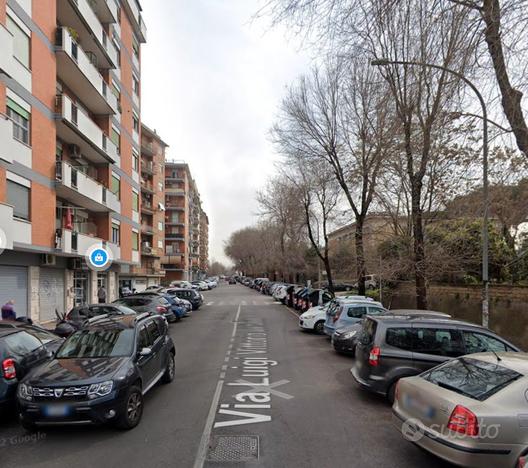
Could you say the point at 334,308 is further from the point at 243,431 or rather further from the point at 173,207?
the point at 173,207

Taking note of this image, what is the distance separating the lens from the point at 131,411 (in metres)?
5.89

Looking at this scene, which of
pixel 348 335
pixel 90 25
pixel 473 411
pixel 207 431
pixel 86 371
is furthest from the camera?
pixel 90 25

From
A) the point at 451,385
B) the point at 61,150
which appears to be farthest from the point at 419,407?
the point at 61,150

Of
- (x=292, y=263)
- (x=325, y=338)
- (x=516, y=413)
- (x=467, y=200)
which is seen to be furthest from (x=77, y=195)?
(x=292, y=263)

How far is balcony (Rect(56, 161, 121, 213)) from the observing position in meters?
18.4

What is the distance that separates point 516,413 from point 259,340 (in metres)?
10.9

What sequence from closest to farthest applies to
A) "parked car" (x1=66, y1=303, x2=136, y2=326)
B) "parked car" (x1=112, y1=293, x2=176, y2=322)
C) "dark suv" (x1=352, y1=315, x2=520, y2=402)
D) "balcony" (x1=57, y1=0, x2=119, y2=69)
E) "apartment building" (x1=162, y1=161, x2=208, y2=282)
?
1. "dark suv" (x1=352, y1=315, x2=520, y2=402)
2. "parked car" (x1=66, y1=303, x2=136, y2=326)
3. "parked car" (x1=112, y1=293, x2=176, y2=322)
4. "balcony" (x1=57, y1=0, x2=119, y2=69)
5. "apartment building" (x1=162, y1=161, x2=208, y2=282)

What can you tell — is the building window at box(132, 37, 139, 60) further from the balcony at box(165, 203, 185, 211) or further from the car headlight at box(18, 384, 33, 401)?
the balcony at box(165, 203, 185, 211)

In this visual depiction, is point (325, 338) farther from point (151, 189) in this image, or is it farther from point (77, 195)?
point (151, 189)

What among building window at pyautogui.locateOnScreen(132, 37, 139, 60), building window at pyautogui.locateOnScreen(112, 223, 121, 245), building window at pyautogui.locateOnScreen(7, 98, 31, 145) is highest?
building window at pyautogui.locateOnScreen(132, 37, 139, 60)

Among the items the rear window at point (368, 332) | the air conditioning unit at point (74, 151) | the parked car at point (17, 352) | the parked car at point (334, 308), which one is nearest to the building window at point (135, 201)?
the air conditioning unit at point (74, 151)

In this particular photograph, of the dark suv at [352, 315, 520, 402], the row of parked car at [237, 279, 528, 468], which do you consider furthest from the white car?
the dark suv at [352, 315, 520, 402]

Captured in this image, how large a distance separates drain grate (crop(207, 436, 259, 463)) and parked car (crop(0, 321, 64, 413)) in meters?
3.22

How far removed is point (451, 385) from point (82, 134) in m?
20.7
